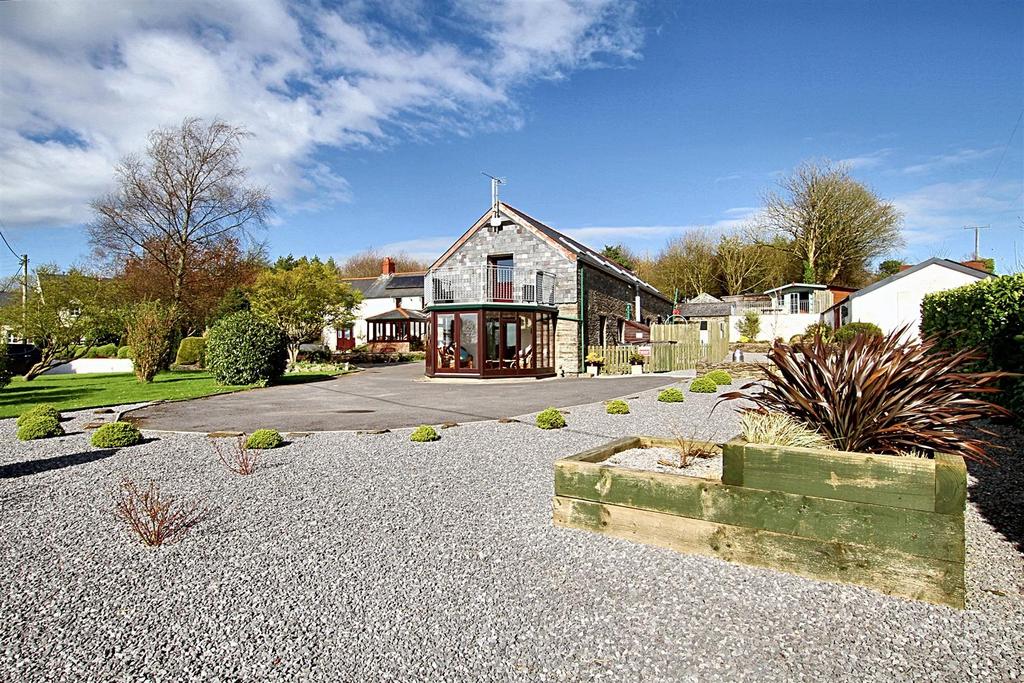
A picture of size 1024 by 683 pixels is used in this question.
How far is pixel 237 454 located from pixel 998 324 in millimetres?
9913

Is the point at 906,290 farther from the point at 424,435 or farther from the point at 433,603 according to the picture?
the point at 433,603

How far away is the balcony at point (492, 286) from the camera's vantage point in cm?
2194

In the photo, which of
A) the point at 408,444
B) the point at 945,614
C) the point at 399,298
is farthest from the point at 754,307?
the point at 945,614

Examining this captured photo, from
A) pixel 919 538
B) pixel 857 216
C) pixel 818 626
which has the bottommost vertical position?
pixel 818 626

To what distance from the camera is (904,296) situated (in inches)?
1008

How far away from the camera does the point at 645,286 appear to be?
32.1 metres

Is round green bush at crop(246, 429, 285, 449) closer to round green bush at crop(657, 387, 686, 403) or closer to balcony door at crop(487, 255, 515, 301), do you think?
round green bush at crop(657, 387, 686, 403)

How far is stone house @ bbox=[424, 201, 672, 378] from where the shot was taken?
67.9ft

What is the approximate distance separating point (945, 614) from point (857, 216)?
1800 inches

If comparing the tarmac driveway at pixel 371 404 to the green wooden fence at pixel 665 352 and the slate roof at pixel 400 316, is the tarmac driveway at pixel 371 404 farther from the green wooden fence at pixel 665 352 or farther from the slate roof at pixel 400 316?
the slate roof at pixel 400 316

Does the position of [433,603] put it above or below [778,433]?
below

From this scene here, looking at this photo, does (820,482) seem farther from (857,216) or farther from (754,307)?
(857,216)

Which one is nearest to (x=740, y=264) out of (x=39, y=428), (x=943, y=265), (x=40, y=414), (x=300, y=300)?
(x=943, y=265)

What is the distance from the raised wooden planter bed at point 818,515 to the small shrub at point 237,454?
4.28 meters
